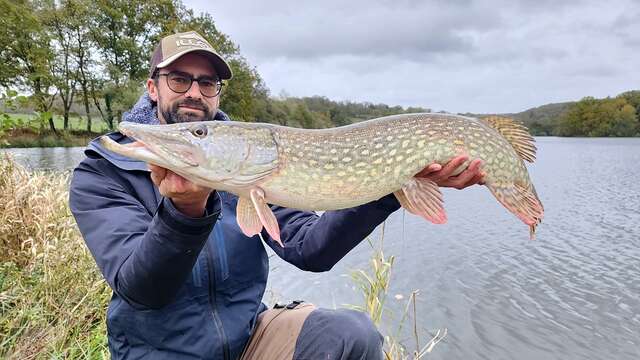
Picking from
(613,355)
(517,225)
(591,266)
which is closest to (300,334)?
(613,355)

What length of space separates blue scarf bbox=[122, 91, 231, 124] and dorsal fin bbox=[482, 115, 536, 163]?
150 cm

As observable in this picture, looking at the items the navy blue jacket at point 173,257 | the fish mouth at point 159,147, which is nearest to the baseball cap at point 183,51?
the navy blue jacket at point 173,257

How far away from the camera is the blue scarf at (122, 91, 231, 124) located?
273cm

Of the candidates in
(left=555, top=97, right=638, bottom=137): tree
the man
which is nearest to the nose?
the man

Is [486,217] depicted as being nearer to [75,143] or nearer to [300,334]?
[300,334]

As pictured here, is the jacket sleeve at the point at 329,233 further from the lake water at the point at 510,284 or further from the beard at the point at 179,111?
the lake water at the point at 510,284

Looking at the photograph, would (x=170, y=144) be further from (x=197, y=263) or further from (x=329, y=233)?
(x=329, y=233)

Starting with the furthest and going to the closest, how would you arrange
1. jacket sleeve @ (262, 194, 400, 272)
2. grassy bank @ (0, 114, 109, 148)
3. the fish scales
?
grassy bank @ (0, 114, 109, 148), jacket sleeve @ (262, 194, 400, 272), the fish scales

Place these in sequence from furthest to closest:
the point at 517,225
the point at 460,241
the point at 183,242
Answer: the point at 517,225, the point at 460,241, the point at 183,242

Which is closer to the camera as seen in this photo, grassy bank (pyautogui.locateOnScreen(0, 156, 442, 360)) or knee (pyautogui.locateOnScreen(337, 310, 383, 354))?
knee (pyautogui.locateOnScreen(337, 310, 383, 354))

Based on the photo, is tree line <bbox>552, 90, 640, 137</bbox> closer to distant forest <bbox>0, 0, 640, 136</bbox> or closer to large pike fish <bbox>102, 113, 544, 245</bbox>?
distant forest <bbox>0, 0, 640, 136</bbox>

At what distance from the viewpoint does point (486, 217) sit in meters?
11.1

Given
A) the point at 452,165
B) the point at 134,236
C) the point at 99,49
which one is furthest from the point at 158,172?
the point at 99,49

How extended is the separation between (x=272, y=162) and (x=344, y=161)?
0.35m
